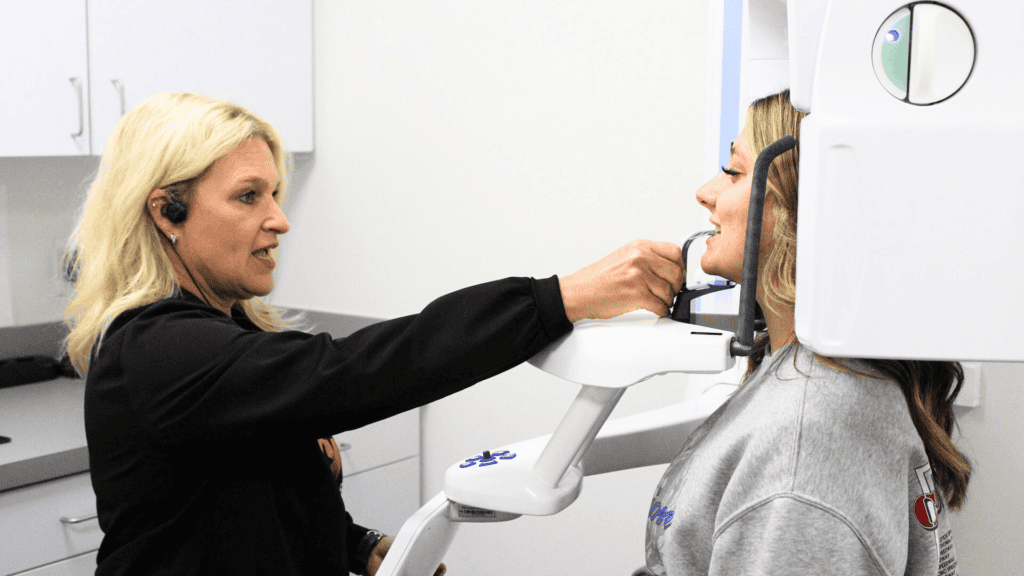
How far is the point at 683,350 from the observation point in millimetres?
771

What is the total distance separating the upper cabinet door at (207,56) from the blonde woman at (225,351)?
3.21 feet

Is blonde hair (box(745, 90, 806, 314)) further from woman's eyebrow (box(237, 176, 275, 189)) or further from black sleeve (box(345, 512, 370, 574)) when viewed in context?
black sleeve (box(345, 512, 370, 574))

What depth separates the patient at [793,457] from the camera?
2.29 feet

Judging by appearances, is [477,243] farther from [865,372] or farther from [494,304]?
[865,372]

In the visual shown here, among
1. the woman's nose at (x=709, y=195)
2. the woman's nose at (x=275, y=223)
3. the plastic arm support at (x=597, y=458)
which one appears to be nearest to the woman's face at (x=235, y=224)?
the woman's nose at (x=275, y=223)

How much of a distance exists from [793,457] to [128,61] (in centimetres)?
188

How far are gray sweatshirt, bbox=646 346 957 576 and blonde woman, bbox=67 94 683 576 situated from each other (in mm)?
165

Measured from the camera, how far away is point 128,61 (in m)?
2.02

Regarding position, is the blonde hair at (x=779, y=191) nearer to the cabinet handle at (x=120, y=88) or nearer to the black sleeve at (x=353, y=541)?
the black sleeve at (x=353, y=541)

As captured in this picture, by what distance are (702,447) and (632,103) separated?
47.7 inches

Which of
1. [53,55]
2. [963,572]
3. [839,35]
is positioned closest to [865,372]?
[839,35]

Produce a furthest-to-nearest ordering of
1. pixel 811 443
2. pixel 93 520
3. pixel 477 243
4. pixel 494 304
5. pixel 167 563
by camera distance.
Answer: pixel 477 243 → pixel 93 520 → pixel 167 563 → pixel 494 304 → pixel 811 443

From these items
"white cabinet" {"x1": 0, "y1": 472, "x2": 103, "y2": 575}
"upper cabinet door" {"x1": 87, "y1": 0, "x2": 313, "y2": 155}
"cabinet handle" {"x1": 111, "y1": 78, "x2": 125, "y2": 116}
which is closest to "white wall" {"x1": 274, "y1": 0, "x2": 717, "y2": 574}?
"upper cabinet door" {"x1": 87, "y1": 0, "x2": 313, "y2": 155}

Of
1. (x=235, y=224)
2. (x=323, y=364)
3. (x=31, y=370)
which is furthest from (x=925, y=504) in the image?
Result: (x=31, y=370)
